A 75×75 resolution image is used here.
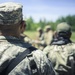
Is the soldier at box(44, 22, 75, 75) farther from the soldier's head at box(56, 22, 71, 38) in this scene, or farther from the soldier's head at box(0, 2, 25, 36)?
the soldier's head at box(0, 2, 25, 36)

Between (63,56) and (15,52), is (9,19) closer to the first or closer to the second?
(15,52)

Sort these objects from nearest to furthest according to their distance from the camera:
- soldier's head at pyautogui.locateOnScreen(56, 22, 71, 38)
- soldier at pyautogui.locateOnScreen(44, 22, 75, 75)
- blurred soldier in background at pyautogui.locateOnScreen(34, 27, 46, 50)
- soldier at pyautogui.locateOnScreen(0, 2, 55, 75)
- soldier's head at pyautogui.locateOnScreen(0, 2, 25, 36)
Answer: soldier at pyautogui.locateOnScreen(0, 2, 55, 75) < soldier's head at pyautogui.locateOnScreen(0, 2, 25, 36) < soldier at pyautogui.locateOnScreen(44, 22, 75, 75) < soldier's head at pyautogui.locateOnScreen(56, 22, 71, 38) < blurred soldier in background at pyautogui.locateOnScreen(34, 27, 46, 50)

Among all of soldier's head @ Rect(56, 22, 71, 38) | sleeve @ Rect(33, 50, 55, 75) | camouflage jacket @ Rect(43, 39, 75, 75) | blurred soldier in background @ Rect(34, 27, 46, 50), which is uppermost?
sleeve @ Rect(33, 50, 55, 75)

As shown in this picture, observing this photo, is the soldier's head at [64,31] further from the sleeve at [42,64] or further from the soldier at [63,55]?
the sleeve at [42,64]

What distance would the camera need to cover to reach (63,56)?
5965 millimetres

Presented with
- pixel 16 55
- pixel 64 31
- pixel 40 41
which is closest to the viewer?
pixel 16 55

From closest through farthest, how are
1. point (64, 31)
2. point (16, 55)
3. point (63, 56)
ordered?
point (16, 55), point (63, 56), point (64, 31)

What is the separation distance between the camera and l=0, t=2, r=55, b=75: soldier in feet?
10.3

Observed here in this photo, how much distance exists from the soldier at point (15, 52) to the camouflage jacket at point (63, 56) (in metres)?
2.67

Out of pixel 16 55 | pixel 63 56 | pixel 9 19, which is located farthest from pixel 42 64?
pixel 63 56

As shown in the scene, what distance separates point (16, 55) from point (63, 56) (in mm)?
2890

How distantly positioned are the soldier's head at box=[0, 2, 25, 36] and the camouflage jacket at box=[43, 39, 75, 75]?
2.80 metres

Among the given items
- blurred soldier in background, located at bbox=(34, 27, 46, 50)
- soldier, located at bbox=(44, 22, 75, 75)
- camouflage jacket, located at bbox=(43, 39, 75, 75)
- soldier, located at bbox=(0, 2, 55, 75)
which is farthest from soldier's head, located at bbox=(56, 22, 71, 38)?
blurred soldier in background, located at bbox=(34, 27, 46, 50)

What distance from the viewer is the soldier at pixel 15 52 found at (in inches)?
123
